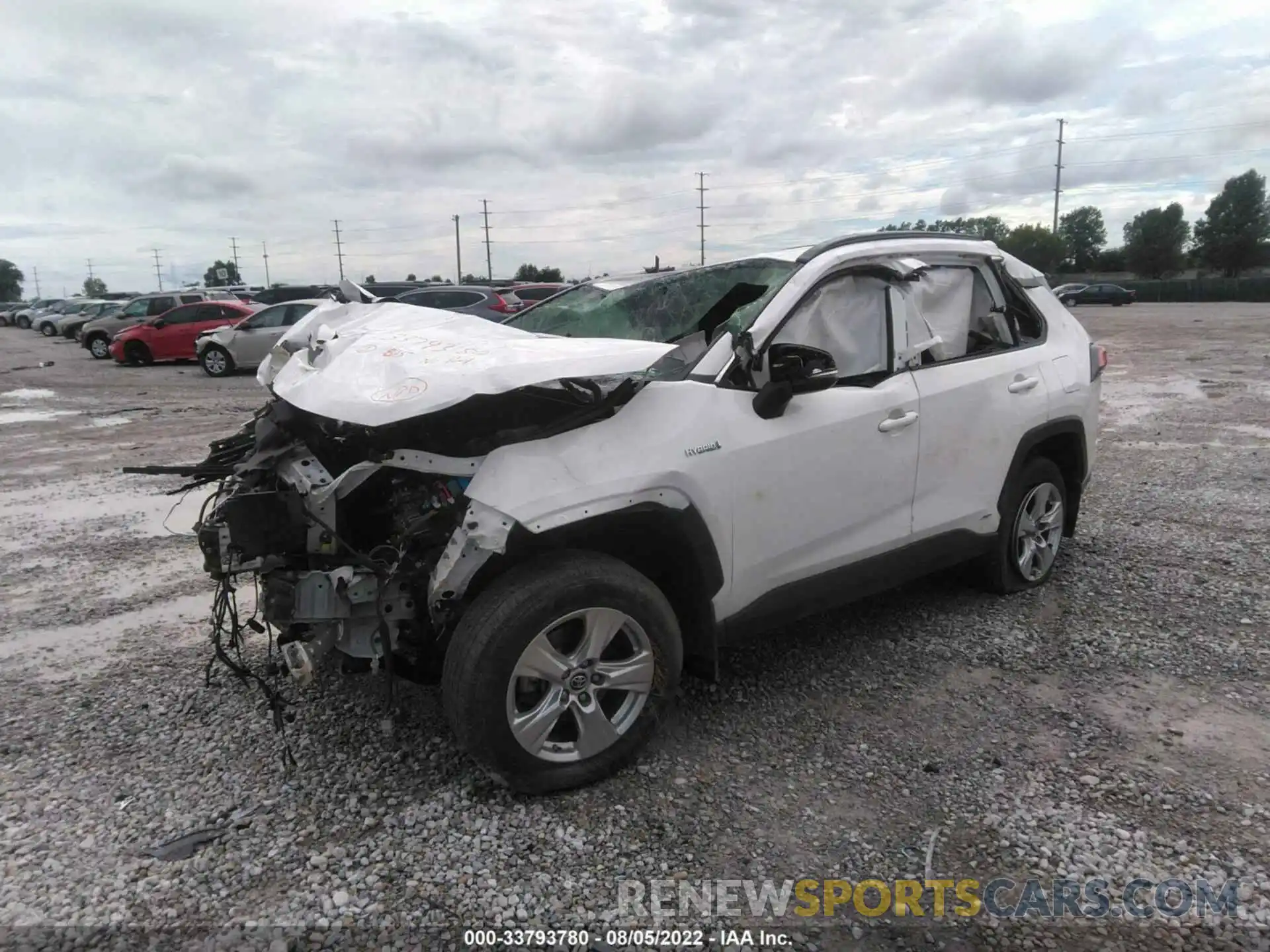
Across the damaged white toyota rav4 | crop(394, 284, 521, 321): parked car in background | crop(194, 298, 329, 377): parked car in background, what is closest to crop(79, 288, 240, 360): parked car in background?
crop(194, 298, 329, 377): parked car in background

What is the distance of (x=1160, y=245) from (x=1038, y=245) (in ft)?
34.6

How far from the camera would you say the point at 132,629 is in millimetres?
4383

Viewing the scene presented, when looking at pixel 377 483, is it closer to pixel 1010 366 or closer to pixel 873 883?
pixel 873 883

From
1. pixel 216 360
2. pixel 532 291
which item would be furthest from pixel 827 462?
pixel 532 291

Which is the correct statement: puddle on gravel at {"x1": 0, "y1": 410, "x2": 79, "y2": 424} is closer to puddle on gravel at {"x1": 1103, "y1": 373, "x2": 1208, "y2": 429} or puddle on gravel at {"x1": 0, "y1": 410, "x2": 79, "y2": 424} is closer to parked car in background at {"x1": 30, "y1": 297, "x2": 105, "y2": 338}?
puddle on gravel at {"x1": 1103, "y1": 373, "x2": 1208, "y2": 429}

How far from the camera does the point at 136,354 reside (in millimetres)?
21359

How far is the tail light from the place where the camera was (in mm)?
4809

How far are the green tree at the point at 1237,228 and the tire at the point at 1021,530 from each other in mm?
89373

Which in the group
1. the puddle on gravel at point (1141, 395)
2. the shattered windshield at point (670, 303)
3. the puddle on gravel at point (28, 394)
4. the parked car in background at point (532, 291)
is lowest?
the puddle on gravel at point (1141, 395)

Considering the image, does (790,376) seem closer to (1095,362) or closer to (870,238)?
(870,238)

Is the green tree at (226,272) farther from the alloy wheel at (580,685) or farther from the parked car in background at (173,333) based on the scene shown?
the alloy wheel at (580,685)

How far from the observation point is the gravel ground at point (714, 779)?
8.04 ft

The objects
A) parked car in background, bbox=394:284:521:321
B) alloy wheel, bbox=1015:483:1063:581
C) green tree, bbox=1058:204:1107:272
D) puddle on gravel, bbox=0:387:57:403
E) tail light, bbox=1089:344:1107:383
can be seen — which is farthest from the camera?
green tree, bbox=1058:204:1107:272

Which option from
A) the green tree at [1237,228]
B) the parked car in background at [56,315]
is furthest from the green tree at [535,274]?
the green tree at [1237,228]
